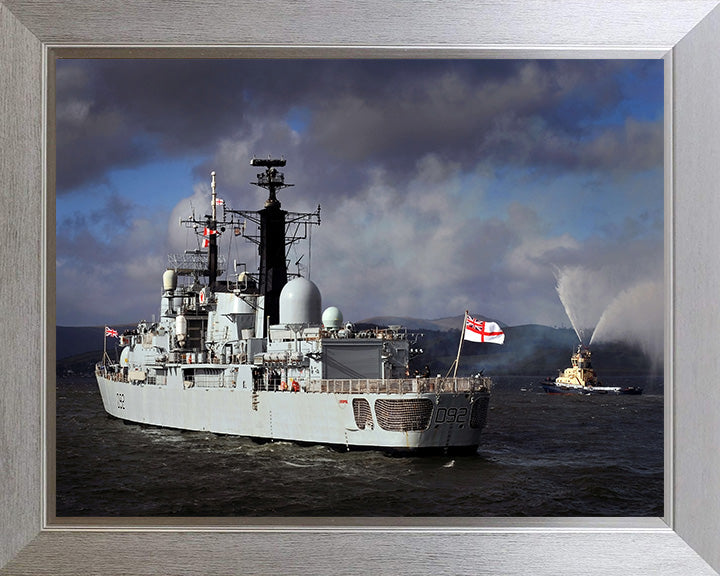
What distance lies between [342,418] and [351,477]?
2.79 metres

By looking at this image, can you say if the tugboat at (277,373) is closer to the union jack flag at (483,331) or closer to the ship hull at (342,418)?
the ship hull at (342,418)

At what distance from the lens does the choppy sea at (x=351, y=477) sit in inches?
365

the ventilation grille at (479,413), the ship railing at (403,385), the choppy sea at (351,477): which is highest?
the ship railing at (403,385)

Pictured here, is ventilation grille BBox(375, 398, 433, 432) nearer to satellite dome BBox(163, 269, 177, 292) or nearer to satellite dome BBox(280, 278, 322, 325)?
satellite dome BBox(280, 278, 322, 325)

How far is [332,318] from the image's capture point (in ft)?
52.4

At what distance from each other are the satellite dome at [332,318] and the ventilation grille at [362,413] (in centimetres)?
222

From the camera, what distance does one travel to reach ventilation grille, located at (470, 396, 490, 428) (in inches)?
555

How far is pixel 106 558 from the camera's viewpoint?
5.60 meters

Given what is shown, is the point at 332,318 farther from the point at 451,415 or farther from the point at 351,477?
the point at 351,477

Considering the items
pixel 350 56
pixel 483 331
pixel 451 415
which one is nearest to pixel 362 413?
pixel 451 415

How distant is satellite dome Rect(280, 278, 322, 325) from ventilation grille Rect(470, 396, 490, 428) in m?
4.19

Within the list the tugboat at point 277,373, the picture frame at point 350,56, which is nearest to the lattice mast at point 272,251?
the tugboat at point 277,373

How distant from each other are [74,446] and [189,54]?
1241cm

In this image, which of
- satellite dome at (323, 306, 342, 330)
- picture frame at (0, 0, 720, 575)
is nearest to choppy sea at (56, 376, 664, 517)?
picture frame at (0, 0, 720, 575)
